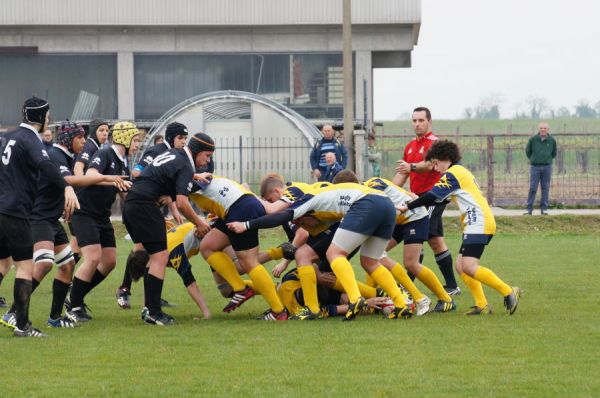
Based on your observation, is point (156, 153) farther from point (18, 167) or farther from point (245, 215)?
→ point (18, 167)

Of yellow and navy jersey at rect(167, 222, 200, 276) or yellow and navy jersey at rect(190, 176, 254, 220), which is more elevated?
yellow and navy jersey at rect(190, 176, 254, 220)

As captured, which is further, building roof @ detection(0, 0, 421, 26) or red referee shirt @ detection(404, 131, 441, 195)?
building roof @ detection(0, 0, 421, 26)

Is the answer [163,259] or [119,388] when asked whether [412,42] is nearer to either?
[163,259]

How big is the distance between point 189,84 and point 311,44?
183 inches

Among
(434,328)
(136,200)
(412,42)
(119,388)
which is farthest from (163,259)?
(412,42)

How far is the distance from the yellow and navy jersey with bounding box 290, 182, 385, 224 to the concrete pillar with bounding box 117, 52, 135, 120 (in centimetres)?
2975

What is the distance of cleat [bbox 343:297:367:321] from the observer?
10625mm

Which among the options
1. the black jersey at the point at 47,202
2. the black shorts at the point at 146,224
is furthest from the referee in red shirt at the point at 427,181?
the black jersey at the point at 47,202

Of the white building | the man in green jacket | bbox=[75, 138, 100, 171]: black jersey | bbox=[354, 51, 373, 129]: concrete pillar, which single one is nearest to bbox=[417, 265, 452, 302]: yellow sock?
bbox=[75, 138, 100, 171]: black jersey

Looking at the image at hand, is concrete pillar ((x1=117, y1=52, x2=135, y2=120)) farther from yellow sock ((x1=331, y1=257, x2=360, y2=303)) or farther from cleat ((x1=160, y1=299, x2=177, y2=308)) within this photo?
yellow sock ((x1=331, y1=257, x2=360, y2=303))

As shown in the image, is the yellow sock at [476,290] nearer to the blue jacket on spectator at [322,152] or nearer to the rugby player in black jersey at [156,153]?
the rugby player in black jersey at [156,153]

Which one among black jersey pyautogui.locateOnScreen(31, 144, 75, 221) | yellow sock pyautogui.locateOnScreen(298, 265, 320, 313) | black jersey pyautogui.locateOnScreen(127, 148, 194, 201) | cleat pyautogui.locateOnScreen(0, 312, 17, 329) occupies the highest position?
black jersey pyautogui.locateOnScreen(127, 148, 194, 201)

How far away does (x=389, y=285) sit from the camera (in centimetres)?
1093

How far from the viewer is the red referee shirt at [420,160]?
12.8 m
